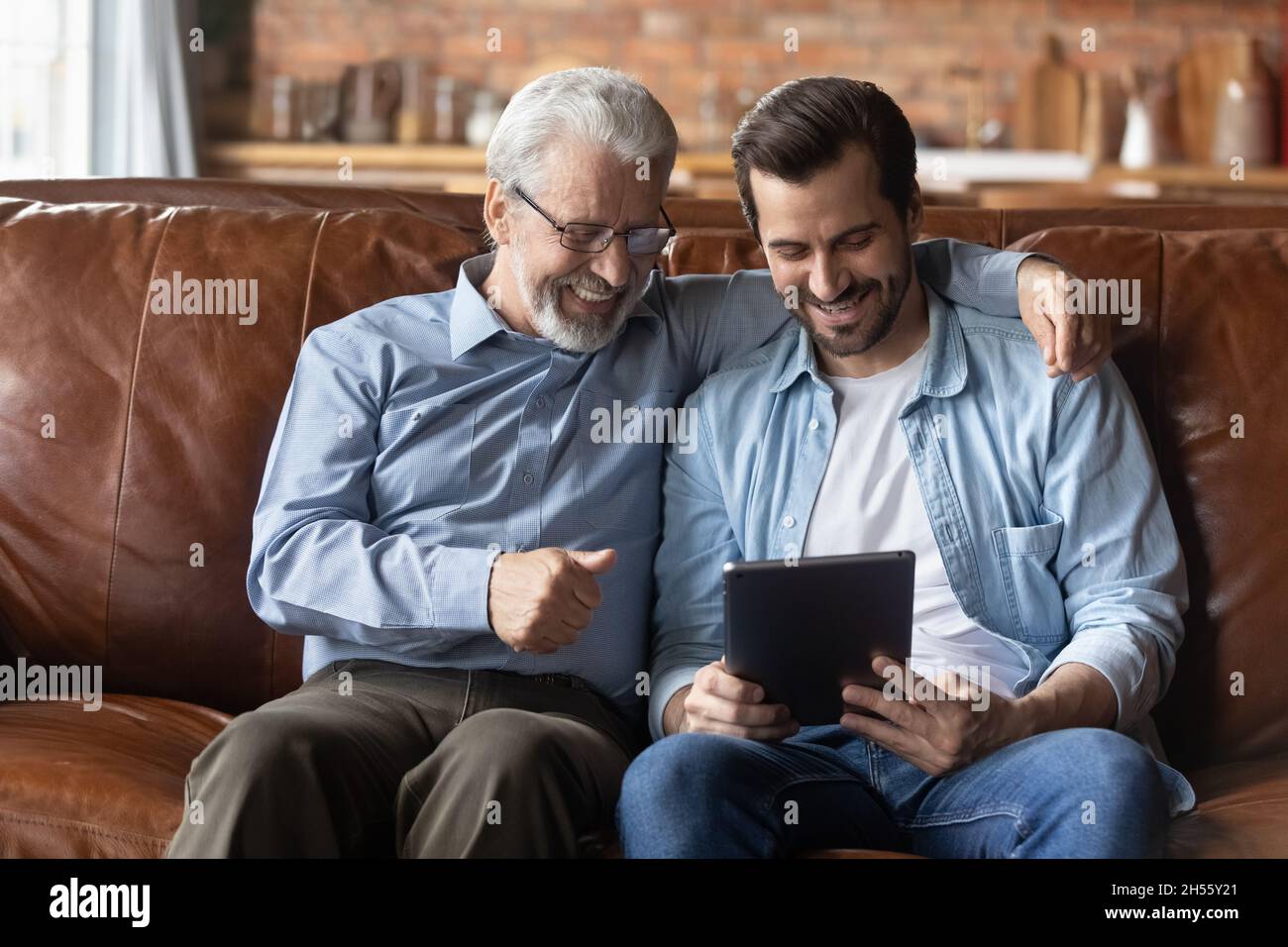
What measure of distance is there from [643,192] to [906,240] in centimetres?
30

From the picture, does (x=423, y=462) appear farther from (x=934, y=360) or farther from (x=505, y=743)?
(x=934, y=360)

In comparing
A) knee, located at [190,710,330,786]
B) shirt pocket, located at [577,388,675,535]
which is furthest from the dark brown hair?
knee, located at [190,710,330,786]

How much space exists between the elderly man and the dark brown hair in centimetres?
12

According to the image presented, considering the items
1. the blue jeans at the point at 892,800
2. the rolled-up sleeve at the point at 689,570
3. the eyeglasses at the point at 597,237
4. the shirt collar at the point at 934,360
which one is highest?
the eyeglasses at the point at 597,237

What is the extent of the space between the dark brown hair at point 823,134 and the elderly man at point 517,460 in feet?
0.39

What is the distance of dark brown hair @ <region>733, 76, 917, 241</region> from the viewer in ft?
4.89

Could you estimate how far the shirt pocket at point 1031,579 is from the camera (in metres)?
1.47

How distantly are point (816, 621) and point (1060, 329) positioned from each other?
1.44ft

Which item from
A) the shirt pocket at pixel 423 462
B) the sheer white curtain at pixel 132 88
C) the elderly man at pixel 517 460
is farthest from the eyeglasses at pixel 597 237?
the sheer white curtain at pixel 132 88

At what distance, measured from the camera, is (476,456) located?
1.59 meters

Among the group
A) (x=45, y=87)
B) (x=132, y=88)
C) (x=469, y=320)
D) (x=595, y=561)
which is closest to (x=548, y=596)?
(x=595, y=561)

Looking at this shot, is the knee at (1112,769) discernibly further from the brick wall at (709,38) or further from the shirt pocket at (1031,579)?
the brick wall at (709,38)

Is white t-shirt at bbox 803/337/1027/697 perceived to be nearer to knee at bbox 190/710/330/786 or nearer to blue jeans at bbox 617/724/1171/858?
blue jeans at bbox 617/724/1171/858

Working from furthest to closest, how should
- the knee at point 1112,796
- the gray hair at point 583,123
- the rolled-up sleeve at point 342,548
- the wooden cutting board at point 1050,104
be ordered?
the wooden cutting board at point 1050,104 → the gray hair at point 583,123 → the rolled-up sleeve at point 342,548 → the knee at point 1112,796
